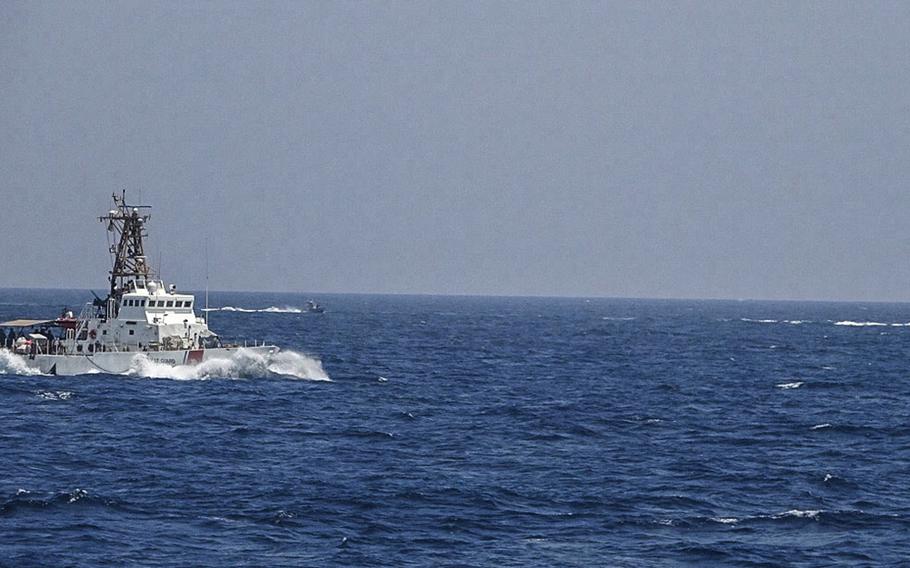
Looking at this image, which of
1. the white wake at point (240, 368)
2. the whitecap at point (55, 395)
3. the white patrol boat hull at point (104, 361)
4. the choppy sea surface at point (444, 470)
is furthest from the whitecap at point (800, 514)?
the white patrol boat hull at point (104, 361)

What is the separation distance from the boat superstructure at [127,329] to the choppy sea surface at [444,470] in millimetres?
1472

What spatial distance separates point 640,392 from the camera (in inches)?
3381

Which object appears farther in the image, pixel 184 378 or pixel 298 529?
pixel 184 378

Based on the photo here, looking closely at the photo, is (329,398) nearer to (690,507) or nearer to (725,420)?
(725,420)

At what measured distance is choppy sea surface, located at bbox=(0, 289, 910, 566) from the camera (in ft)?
120

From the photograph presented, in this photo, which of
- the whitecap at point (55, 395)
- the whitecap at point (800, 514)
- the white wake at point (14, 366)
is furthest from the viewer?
the white wake at point (14, 366)

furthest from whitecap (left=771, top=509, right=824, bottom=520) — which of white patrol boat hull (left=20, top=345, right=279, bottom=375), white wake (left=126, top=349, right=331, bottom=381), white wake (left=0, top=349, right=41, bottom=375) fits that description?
white wake (left=0, top=349, right=41, bottom=375)

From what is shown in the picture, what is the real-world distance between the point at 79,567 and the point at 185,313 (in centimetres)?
5407

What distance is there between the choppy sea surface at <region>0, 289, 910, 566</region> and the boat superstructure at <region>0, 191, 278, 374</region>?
1.47m

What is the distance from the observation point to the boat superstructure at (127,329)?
8306 cm

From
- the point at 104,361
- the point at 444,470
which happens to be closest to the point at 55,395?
the point at 104,361

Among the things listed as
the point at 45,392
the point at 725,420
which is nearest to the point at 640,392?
the point at 725,420

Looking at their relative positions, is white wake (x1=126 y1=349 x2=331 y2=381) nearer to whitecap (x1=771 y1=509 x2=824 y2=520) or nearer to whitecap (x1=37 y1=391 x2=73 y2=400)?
whitecap (x1=37 y1=391 x2=73 y2=400)

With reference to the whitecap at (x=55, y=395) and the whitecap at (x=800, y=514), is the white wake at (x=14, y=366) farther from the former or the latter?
the whitecap at (x=800, y=514)
